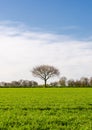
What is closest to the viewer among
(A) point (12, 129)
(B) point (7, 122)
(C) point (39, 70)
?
(A) point (12, 129)

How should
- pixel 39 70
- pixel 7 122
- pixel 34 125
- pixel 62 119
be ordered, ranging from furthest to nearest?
pixel 39 70 < pixel 62 119 < pixel 7 122 < pixel 34 125

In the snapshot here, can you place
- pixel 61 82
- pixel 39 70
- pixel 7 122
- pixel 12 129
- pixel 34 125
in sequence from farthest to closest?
→ pixel 61 82 → pixel 39 70 → pixel 7 122 → pixel 34 125 → pixel 12 129

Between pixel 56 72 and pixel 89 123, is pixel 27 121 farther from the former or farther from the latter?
pixel 56 72

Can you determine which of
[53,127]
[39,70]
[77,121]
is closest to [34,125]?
[53,127]

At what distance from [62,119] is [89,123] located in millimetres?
1658

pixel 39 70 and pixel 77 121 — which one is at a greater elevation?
pixel 39 70

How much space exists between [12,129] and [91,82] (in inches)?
7064

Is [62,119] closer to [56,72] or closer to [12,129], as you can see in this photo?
[12,129]

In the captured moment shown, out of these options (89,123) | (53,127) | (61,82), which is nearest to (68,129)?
(53,127)

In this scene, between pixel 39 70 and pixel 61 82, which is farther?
pixel 61 82

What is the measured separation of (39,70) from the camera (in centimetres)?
15788

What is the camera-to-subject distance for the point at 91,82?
190 m

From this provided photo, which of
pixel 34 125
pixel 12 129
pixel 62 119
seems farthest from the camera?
pixel 62 119

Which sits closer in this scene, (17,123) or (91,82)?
(17,123)
